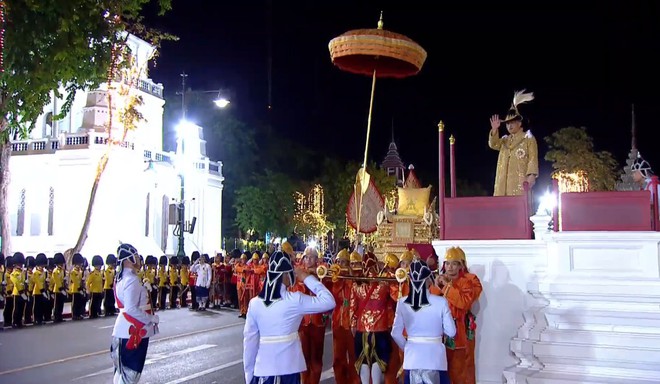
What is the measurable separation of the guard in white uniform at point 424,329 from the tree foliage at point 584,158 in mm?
24479

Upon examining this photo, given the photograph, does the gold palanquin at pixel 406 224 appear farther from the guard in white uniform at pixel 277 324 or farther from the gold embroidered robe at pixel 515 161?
the guard in white uniform at pixel 277 324

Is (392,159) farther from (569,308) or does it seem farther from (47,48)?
(569,308)

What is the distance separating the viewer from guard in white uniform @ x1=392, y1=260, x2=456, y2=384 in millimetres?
6477

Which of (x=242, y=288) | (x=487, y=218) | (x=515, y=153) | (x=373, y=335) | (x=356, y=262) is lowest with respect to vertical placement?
(x=242, y=288)

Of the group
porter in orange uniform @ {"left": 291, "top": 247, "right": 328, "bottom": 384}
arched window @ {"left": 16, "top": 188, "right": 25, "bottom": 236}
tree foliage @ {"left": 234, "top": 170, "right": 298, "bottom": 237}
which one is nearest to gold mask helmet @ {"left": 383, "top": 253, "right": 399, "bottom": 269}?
porter in orange uniform @ {"left": 291, "top": 247, "right": 328, "bottom": 384}

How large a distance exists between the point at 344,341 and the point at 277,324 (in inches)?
124

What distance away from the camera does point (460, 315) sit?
775cm

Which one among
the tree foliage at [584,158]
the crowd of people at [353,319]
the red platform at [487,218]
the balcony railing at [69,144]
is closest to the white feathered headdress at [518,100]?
the red platform at [487,218]

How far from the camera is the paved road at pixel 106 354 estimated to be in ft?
34.0

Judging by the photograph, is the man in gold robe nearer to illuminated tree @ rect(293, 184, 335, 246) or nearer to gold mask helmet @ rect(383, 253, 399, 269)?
gold mask helmet @ rect(383, 253, 399, 269)

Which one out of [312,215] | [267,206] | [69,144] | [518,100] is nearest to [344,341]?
[518,100]

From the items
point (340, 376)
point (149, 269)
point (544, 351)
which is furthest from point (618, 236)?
point (149, 269)

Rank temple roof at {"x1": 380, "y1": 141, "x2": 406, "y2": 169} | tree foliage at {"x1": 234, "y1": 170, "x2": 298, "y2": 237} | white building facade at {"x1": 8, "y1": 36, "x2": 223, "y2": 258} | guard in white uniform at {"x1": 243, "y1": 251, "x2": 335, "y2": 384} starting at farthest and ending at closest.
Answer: temple roof at {"x1": 380, "y1": 141, "x2": 406, "y2": 169} → tree foliage at {"x1": 234, "y1": 170, "x2": 298, "y2": 237} → white building facade at {"x1": 8, "y1": 36, "x2": 223, "y2": 258} → guard in white uniform at {"x1": 243, "y1": 251, "x2": 335, "y2": 384}

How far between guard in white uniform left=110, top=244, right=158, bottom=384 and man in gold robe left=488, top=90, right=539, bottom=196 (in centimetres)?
534
